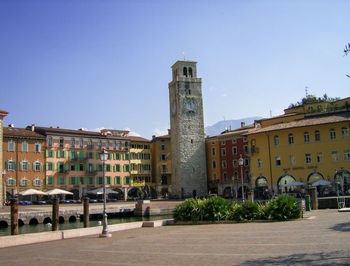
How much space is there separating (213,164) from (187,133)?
7902 millimetres

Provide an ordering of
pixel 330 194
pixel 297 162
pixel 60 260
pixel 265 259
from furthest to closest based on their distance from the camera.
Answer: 1. pixel 297 162
2. pixel 330 194
3. pixel 60 260
4. pixel 265 259

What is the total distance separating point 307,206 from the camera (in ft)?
103

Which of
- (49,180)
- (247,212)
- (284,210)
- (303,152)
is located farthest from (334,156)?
(49,180)

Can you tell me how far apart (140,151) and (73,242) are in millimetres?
64679

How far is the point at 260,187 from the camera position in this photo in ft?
183

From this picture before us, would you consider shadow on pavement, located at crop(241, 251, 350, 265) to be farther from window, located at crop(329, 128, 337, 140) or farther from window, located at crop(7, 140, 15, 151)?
window, located at crop(7, 140, 15, 151)

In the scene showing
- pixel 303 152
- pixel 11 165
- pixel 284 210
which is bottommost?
pixel 284 210

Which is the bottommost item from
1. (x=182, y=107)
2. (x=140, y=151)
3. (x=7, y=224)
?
(x=7, y=224)

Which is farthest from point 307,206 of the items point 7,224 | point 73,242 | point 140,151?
point 140,151

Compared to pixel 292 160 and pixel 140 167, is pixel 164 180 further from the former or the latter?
pixel 292 160

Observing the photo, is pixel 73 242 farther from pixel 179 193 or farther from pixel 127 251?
pixel 179 193

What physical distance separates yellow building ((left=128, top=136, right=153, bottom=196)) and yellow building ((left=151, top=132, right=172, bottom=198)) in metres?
1.28

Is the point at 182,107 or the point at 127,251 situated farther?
the point at 182,107

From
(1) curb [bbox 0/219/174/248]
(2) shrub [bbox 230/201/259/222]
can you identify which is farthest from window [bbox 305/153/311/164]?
(1) curb [bbox 0/219/174/248]
